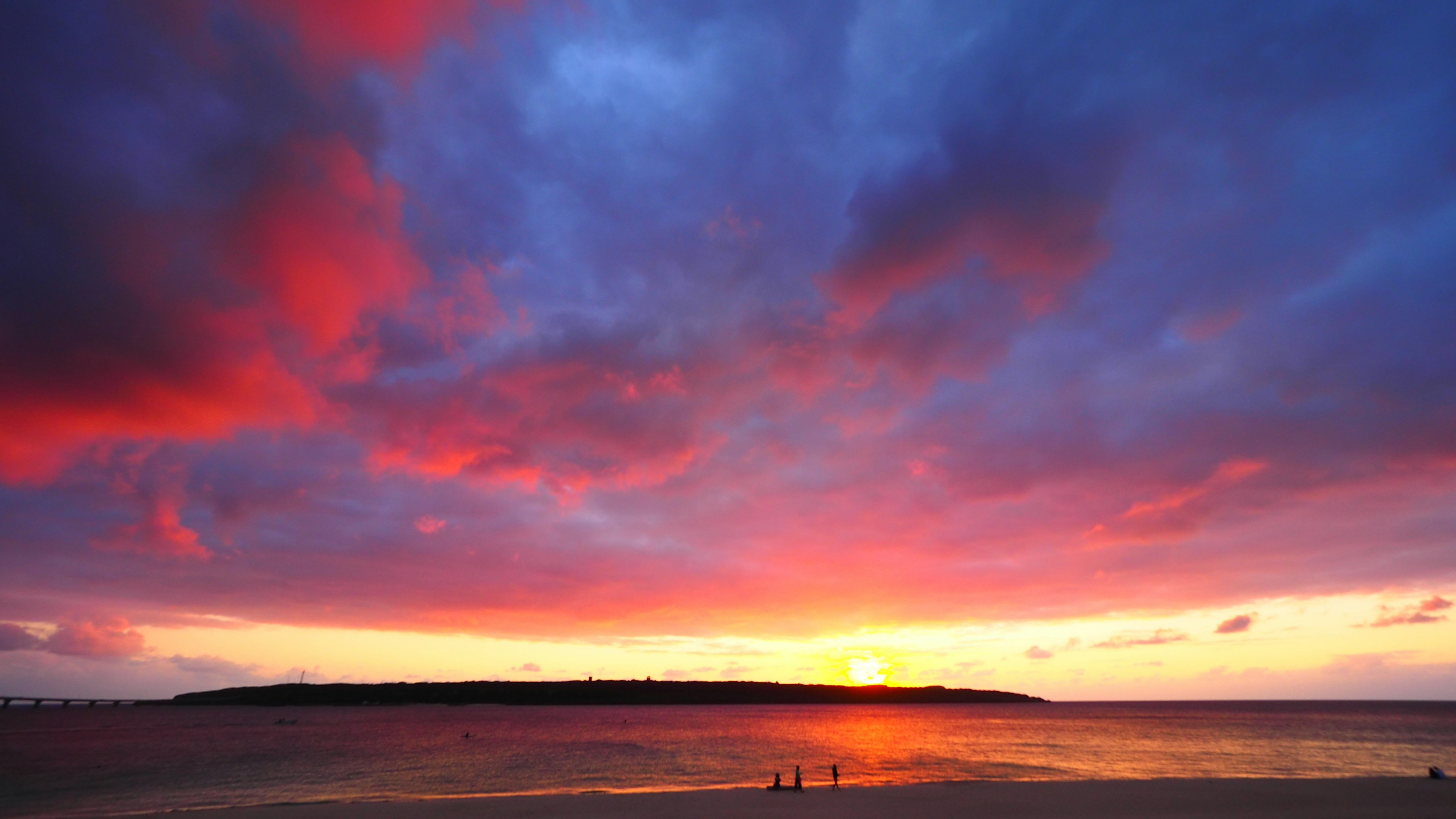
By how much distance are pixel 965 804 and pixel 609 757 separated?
186 feet

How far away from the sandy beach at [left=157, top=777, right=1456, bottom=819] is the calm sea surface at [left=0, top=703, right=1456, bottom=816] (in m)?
9.45

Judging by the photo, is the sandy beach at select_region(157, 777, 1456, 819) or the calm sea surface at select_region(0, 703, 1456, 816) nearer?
the sandy beach at select_region(157, 777, 1456, 819)

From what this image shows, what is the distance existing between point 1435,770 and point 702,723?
14293 centimetres

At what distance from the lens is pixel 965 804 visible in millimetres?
40875

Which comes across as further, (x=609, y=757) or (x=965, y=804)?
(x=609, y=757)

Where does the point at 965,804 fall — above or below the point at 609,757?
above

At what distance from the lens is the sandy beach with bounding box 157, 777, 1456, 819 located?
122 ft

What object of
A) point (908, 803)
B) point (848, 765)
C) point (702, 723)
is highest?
point (908, 803)

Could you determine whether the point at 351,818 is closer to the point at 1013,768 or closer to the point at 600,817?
the point at 600,817

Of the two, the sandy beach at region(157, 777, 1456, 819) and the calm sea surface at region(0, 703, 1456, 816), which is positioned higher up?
the sandy beach at region(157, 777, 1456, 819)

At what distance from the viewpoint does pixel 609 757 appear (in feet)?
278

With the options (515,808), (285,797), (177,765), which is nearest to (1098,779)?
(515,808)

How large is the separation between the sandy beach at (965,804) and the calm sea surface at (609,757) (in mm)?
9453

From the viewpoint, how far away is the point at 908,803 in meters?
40.7
